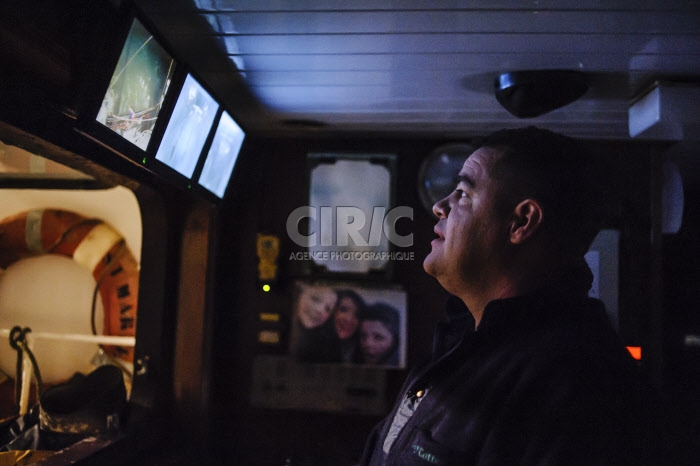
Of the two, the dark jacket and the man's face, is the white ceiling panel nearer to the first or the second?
the man's face

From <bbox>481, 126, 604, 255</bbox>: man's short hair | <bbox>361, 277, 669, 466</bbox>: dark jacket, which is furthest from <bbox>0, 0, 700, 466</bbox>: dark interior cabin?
<bbox>361, 277, 669, 466</bbox>: dark jacket

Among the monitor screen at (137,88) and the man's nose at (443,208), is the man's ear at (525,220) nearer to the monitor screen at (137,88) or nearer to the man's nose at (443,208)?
the man's nose at (443,208)

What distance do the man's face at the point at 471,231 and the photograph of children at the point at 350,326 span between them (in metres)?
1.67

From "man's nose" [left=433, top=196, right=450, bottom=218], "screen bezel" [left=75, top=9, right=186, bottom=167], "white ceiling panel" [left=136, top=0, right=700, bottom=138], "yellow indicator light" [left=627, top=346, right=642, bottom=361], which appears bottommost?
"yellow indicator light" [left=627, top=346, right=642, bottom=361]

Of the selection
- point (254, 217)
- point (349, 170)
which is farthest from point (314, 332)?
point (349, 170)

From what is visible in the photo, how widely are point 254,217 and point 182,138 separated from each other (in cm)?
125

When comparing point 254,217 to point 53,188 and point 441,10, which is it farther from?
point 441,10

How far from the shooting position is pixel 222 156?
2.62 m

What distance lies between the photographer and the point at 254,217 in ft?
10.8

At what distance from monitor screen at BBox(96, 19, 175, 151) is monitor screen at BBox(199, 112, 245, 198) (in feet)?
1.93

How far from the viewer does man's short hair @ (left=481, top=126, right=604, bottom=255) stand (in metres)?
1.35

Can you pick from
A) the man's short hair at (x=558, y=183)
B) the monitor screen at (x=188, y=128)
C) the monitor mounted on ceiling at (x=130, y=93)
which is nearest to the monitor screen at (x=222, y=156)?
the monitor screen at (x=188, y=128)

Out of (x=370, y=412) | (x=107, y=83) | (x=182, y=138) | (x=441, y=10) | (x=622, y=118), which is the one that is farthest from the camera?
(x=370, y=412)

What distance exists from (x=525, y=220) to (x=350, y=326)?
6.42 ft
